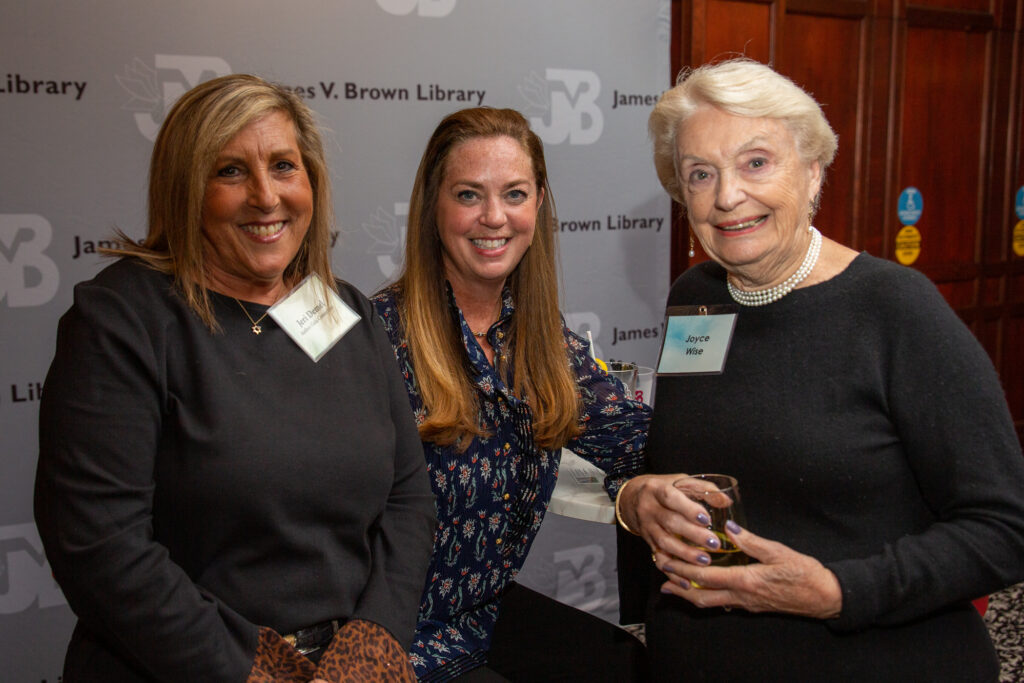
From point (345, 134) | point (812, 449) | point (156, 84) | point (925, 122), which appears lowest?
point (812, 449)

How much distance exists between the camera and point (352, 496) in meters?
1.42

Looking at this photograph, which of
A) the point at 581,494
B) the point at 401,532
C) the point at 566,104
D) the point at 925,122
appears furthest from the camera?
the point at 925,122

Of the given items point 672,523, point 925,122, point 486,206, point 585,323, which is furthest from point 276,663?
point 925,122

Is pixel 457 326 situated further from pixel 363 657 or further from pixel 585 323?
pixel 585 323

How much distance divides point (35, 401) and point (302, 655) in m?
1.69

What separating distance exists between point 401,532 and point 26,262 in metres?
1.68

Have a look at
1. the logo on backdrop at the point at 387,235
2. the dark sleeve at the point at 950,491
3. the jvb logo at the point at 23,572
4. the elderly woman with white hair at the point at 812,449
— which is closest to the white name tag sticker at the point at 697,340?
the elderly woman with white hair at the point at 812,449

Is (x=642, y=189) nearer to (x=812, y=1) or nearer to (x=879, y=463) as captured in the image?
(x=812, y=1)

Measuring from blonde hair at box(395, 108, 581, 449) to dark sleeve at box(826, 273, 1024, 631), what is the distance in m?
0.79

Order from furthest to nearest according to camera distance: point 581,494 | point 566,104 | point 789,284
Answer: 1. point 566,104
2. point 581,494
3. point 789,284

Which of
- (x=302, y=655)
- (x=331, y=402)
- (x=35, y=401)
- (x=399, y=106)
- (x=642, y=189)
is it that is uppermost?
(x=399, y=106)

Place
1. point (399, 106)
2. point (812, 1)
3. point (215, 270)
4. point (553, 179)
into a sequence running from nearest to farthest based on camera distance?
point (215, 270) < point (399, 106) < point (553, 179) < point (812, 1)

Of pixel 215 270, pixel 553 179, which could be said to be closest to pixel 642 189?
pixel 553 179

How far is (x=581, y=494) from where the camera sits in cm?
195
